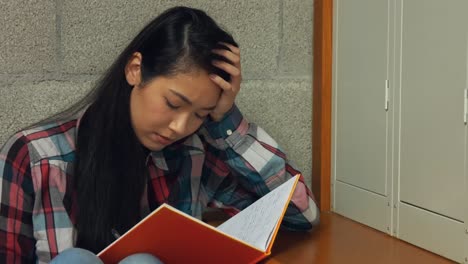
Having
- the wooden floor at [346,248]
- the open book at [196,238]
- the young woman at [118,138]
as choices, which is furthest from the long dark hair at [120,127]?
the wooden floor at [346,248]

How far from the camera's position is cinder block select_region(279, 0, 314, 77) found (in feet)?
4.52

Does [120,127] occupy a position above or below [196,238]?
above

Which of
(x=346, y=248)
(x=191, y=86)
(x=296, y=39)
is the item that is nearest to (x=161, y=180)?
(x=191, y=86)

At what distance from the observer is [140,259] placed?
830 mm

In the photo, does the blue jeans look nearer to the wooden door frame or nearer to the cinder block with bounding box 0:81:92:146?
the cinder block with bounding box 0:81:92:146

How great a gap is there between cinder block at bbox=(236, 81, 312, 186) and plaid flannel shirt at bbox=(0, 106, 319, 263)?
19cm

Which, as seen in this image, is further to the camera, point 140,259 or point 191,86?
point 191,86

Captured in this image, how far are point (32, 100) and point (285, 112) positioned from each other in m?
0.57

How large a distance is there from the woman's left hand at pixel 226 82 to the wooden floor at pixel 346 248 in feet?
0.93

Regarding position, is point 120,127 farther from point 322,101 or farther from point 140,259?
point 322,101

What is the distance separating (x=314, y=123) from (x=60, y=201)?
0.67 metres

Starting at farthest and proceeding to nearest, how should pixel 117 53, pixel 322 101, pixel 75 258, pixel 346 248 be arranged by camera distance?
pixel 322 101, pixel 117 53, pixel 346 248, pixel 75 258

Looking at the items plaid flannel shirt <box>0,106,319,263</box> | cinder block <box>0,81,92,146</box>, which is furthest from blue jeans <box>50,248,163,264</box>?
cinder block <box>0,81,92,146</box>

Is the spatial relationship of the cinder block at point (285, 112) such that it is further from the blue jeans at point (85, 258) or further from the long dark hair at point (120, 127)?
the blue jeans at point (85, 258)
